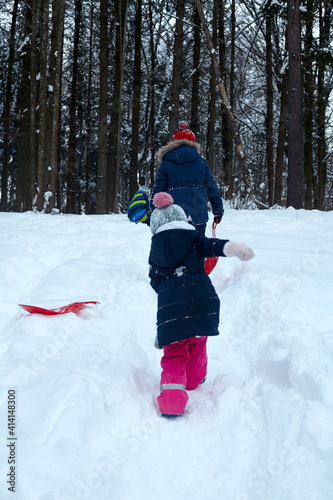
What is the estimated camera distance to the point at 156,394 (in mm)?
2641

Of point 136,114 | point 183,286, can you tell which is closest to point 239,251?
point 183,286

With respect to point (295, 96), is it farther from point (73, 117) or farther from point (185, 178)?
point (73, 117)

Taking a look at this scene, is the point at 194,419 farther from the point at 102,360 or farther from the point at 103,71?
the point at 103,71

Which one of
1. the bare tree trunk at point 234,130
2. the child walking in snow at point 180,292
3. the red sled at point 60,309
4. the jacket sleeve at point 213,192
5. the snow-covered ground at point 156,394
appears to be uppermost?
the bare tree trunk at point 234,130

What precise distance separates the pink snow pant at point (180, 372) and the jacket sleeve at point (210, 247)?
599 mm

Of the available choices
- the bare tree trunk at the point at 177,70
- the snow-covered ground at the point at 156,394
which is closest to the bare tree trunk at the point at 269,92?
the bare tree trunk at the point at 177,70

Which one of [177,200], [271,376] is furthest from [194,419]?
[177,200]

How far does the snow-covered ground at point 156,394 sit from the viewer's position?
1696mm

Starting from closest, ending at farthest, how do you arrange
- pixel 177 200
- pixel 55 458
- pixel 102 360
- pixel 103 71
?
1. pixel 55 458
2. pixel 102 360
3. pixel 177 200
4. pixel 103 71

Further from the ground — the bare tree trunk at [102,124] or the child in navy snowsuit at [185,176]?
the bare tree trunk at [102,124]

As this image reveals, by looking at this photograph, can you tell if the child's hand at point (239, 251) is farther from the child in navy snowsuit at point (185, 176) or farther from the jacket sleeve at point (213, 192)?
the jacket sleeve at point (213, 192)

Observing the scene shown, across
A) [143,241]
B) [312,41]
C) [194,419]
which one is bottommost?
[194,419]

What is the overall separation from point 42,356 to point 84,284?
1679 mm

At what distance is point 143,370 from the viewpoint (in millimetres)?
2887
